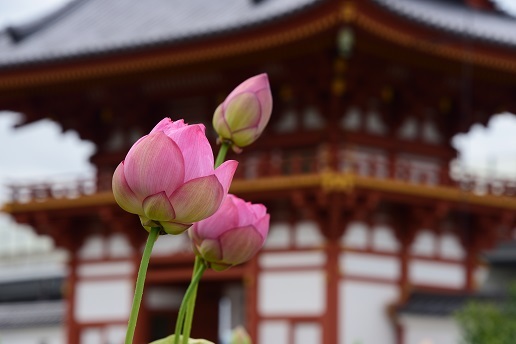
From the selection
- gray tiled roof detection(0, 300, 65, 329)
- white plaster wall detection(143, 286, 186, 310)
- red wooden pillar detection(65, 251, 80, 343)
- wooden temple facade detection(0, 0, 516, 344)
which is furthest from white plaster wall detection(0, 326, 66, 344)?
white plaster wall detection(143, 286, 186, 310)

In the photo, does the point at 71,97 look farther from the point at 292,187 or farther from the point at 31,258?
the point at 31,258

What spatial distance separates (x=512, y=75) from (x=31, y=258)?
35487 mm

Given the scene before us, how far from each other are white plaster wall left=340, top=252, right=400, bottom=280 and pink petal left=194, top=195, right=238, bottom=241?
14.9 meters

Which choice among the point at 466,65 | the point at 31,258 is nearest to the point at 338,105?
the point at 466,65

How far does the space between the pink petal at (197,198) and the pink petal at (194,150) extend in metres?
0.01

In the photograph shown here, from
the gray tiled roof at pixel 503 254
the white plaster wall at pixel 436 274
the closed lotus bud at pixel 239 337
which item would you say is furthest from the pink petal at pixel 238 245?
the gray tiled roof at pixel 503 254

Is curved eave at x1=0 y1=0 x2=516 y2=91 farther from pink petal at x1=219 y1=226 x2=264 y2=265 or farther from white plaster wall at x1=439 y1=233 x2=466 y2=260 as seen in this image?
pink petal at x1=219 y1=226 x2=264 y2=265

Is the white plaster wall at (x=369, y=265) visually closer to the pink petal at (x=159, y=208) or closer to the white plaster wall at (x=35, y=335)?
the white plaster wall at (x=35, y=335)

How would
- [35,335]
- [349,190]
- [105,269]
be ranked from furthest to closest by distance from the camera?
[35,335] → [105,269] → [349,190]

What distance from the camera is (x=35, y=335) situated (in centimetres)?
2616

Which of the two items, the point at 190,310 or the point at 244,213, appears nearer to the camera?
the point at 190,310

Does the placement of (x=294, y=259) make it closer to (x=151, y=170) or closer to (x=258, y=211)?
(x=258, y=211)

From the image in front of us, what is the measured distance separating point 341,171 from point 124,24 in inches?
197

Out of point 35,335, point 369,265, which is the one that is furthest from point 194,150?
point 35,335
